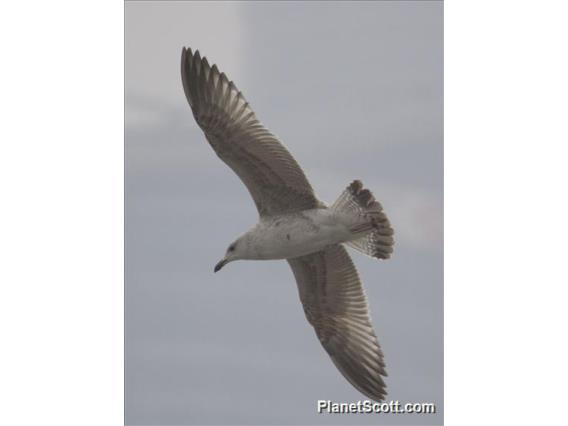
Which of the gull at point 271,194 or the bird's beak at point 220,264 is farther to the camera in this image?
the bird's beak at point 220,264

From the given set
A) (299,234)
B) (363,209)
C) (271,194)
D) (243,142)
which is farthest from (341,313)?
(243,142)

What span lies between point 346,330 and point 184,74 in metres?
A: 2.64

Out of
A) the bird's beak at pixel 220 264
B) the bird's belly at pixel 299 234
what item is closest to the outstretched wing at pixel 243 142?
the bird's belly at pixel 299 234

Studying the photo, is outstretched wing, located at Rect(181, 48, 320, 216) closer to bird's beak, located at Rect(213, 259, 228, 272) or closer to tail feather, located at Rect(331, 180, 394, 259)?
tail feather, located at Rect(331, 180, 394, 259)

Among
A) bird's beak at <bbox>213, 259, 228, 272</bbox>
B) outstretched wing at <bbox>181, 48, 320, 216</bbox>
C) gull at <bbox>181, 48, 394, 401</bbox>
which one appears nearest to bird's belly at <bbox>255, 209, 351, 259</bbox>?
gull at <bbox>181, 48, 394, 401</bbox>

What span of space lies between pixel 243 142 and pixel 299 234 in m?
0.86

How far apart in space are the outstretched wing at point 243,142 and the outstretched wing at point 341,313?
76cm

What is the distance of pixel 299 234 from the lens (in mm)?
7375

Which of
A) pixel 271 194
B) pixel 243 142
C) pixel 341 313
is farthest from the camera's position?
pixel 341 313

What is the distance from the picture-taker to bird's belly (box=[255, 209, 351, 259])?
7.37 m

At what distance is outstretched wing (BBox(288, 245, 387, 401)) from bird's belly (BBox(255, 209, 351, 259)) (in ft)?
1.71

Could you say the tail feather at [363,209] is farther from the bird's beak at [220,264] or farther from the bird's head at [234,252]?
the bird's beak at [220,264]

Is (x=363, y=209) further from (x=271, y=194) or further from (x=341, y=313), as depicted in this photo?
(x=341, y=313)

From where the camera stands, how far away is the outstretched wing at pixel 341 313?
8.00 meters
